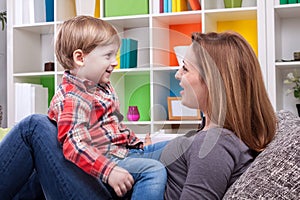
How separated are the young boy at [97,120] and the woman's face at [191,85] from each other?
7.4 inches

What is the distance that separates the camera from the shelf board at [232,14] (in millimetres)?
3250

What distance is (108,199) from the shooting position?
139 cm

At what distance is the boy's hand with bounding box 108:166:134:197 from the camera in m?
1.31

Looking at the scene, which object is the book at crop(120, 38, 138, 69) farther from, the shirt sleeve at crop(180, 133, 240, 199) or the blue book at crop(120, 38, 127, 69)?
the shirt sleeve at crop(180, 133, 240, 199)

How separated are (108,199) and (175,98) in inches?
12.8

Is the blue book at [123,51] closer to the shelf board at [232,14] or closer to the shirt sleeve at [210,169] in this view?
the shirt sleeve at [210,169]

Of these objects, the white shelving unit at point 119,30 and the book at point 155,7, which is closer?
the white shelving unit at point 119,30

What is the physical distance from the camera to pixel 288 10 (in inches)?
125

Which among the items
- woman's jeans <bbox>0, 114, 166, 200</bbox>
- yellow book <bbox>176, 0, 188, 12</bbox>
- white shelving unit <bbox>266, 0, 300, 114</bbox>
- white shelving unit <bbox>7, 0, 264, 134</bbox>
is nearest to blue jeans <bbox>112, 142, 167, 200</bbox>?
woman's jeans <bbox>0, 114, 166, 200</bbox>

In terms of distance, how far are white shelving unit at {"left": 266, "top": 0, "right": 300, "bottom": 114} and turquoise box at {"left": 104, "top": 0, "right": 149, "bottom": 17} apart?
82 cm

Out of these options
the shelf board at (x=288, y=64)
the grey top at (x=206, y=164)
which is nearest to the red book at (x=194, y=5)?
the shelf board at (x=288, y=64)

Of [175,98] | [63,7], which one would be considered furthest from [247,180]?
[63,7]

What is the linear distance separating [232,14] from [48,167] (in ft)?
7.30

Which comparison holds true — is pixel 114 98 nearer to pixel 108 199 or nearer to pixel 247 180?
pixel 108 199
